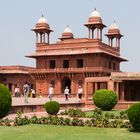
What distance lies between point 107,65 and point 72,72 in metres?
3.55

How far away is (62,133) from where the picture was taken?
10133mm

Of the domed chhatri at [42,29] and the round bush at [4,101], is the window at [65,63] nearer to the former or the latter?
the domed chhatri at [42,29]

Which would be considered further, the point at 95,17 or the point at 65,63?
the point at 65,63

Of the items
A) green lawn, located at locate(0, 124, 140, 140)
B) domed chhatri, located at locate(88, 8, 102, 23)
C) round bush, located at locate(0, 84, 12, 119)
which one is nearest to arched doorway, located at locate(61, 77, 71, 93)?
domed chhatri, located at locate(88, 8, 102, 23)

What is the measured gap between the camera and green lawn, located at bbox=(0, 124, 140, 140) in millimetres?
9352

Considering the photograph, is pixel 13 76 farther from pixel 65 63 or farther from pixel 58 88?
pixel 65 63

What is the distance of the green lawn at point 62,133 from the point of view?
9.35 meters

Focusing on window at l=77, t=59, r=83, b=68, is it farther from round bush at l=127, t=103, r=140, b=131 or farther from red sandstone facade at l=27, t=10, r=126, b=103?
round bush at l=127, t=103, r=140, b=131

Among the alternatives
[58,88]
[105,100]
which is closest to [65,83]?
[58,88]

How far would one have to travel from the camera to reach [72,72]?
36344 mm

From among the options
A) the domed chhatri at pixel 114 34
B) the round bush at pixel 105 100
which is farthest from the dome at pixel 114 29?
the round bush at pixel 105 100

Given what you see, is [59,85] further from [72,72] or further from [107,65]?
[107,65]

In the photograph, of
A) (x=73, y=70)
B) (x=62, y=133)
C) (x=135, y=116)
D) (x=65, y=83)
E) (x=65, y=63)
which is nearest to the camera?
(x=62, y=133)

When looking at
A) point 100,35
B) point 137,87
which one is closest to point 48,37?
point 100,35
